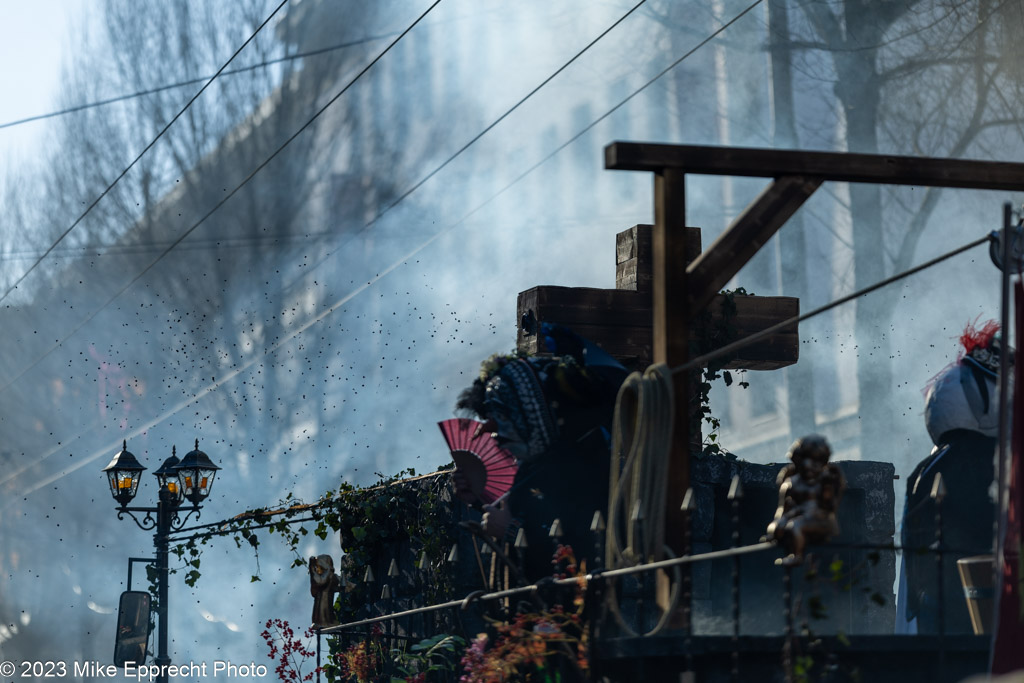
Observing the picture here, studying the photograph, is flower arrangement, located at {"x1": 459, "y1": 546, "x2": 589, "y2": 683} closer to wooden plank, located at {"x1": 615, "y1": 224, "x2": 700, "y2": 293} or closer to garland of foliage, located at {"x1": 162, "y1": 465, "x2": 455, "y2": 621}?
garland of foliage, located at {"x1": 162, "y1": 465, "x2": 455, "y2": 621}

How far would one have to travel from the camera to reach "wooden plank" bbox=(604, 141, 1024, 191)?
5391 mm

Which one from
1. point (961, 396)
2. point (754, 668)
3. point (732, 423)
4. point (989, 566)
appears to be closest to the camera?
point (754, 668)

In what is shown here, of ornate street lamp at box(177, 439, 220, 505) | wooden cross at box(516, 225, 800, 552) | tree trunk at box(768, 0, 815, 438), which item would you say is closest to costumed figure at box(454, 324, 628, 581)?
wooden cross at box(516, 225, 800, 552)

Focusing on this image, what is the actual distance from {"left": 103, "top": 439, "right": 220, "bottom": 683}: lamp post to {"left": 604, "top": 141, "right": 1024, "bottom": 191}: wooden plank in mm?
7608

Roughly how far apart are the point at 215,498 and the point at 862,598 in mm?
23346

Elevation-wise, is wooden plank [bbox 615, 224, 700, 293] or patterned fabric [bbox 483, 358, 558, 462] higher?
wooden plank [bbox 615, 224, 700, 293]

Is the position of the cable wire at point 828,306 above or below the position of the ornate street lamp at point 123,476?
below

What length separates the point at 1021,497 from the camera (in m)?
3.95

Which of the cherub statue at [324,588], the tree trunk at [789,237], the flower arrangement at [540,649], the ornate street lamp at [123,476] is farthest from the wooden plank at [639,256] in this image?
the tree trunk at [789,237]

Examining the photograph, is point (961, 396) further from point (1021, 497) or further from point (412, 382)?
point (412, 382)

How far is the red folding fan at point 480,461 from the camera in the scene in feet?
23.4

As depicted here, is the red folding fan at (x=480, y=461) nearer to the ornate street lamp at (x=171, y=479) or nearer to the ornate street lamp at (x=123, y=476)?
the ornate street lamp at (x=171, y=479)

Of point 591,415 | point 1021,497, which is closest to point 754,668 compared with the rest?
point 1021,497

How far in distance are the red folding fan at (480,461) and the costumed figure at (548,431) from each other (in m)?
0.05
